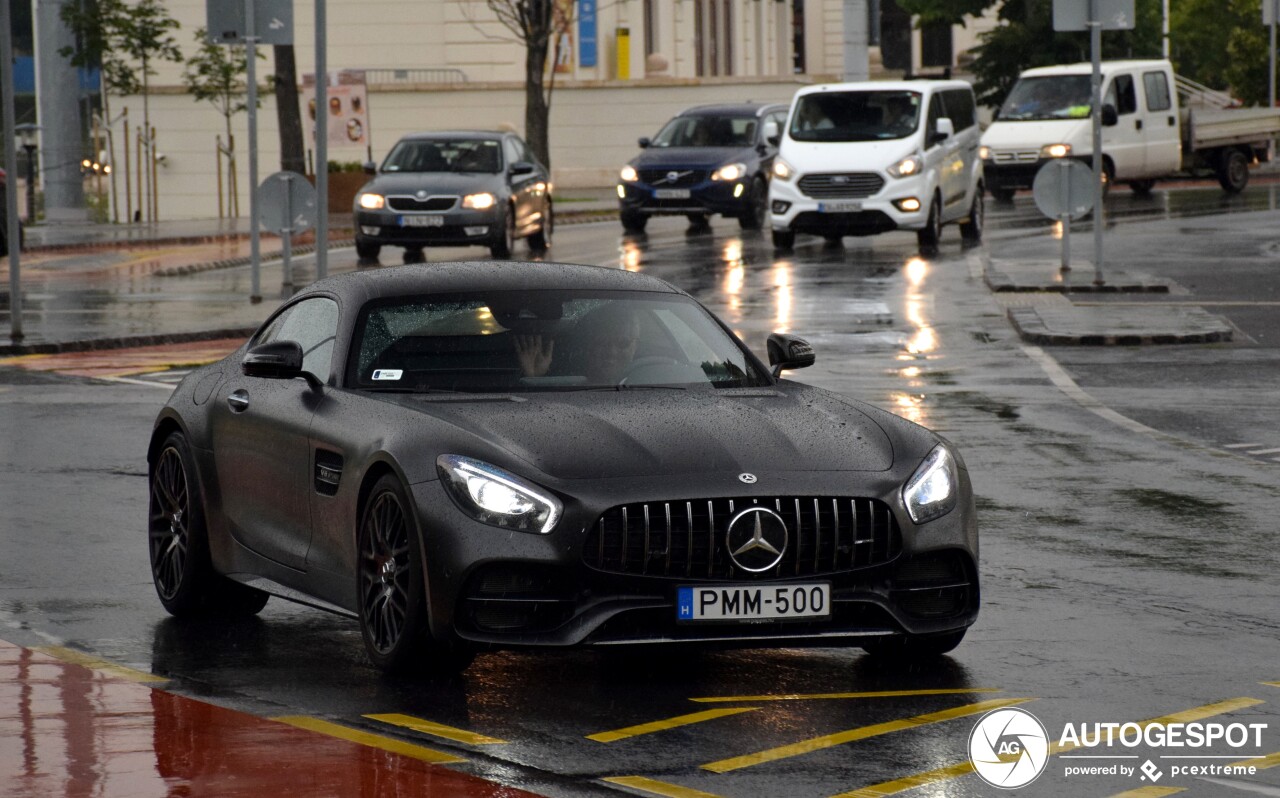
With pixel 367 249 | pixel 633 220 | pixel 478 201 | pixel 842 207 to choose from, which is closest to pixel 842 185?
pixel 842 207

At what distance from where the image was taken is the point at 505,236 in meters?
31.6

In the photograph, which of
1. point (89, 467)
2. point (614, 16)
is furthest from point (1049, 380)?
point (614, 16)

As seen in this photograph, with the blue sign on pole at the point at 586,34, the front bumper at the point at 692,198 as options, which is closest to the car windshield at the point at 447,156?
the front bumper at the point at 692,198

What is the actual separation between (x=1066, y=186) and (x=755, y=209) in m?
11.5

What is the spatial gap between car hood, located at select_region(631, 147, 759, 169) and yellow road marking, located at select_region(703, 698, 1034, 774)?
92.3 ft

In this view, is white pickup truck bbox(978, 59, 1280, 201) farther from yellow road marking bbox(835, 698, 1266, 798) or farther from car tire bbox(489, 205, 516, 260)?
yellow road marking bbox(835, 698, 1266, 798)

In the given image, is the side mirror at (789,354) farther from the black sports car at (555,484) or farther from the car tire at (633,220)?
the car tire at (633,220)

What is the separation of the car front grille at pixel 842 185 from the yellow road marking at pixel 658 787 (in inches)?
965

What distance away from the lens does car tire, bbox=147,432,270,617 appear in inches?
354

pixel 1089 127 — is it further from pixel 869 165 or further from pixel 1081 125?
pixel 869 165

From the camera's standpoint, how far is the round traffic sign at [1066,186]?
24.6 m

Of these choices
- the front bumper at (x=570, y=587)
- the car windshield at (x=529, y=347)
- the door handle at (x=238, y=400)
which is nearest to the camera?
the front bumper at (x=570, y=587)

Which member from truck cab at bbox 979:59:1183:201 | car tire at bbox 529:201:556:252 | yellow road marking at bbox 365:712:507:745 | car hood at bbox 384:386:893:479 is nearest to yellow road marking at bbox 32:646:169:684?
yellow road marking at bbox 365:712:507:745

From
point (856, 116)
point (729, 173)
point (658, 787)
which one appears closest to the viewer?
point (658, 787)
